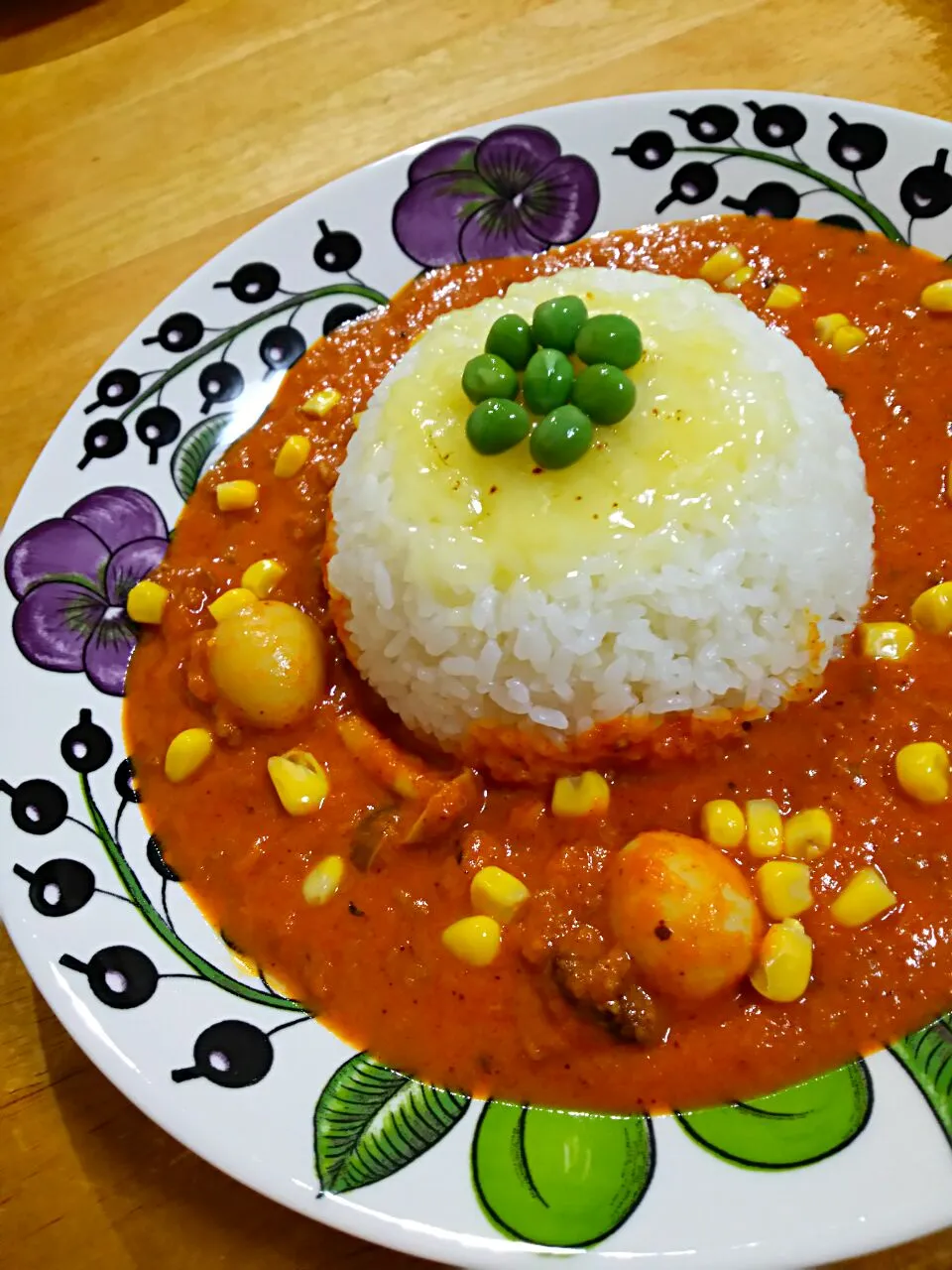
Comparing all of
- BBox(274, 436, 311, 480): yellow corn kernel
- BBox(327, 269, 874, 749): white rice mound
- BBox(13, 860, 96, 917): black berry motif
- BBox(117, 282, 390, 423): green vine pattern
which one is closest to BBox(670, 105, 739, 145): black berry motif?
BBox(327, 269, 874, 749): white rice mound

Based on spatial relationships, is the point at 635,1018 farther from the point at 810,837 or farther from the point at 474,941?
the point at 810,837

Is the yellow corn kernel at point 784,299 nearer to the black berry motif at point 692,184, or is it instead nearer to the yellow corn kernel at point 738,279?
the yellow corn kernel at point 738,279

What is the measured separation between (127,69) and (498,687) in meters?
3.43

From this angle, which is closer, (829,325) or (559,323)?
(559,323)

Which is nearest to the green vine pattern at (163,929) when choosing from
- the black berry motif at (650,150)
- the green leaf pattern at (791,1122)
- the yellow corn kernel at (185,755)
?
the yellow corn kernel at (185,755)

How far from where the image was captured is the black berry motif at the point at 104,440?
9.37 feet

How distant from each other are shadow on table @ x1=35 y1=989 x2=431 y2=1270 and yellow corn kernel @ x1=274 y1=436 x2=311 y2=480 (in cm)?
165

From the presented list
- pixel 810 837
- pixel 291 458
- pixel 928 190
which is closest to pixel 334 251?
pixel 291 458

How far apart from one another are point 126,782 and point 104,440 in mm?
1031

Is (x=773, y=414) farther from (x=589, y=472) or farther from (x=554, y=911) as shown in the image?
(x=554, y=911)

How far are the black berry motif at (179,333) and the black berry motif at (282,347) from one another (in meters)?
0.19

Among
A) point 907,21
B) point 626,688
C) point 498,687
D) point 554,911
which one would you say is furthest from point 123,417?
point 907,21

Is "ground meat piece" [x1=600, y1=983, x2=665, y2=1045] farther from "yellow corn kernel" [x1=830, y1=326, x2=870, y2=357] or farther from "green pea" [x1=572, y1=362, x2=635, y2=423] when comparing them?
"yellow corn kernel" [x1=830, y1=326, x2=870, y2=357]

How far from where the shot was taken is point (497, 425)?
2.24m
